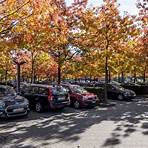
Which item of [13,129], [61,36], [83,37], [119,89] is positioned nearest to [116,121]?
[13,129]

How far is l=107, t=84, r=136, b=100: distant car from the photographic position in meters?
28.5

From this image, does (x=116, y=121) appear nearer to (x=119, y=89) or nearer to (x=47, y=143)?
(x=47, y=143)

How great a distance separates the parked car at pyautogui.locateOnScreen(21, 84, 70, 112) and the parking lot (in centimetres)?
192

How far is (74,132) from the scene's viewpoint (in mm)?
12633

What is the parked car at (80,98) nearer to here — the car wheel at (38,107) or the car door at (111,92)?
the car wheel at (38,107)

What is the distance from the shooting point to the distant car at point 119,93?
28.5 m

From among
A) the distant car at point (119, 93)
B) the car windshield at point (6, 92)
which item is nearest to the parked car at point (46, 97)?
the car windshield at point (6, 92)

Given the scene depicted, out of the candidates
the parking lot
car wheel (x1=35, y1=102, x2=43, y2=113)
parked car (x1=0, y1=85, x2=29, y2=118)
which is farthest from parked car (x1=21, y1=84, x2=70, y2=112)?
parked car (x1=0, y1=85, x2=29, y2=118)

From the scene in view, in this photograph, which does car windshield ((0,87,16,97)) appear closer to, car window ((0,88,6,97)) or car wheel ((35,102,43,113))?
car window ((0,88,6,97))

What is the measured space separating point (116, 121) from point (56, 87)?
5.12 meters

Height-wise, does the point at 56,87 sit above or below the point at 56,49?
below

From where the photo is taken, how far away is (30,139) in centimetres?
1152

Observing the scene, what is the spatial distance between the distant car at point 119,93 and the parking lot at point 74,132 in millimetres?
11130

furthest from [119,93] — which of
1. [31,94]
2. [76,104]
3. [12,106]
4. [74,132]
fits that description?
Result: [74,132]
